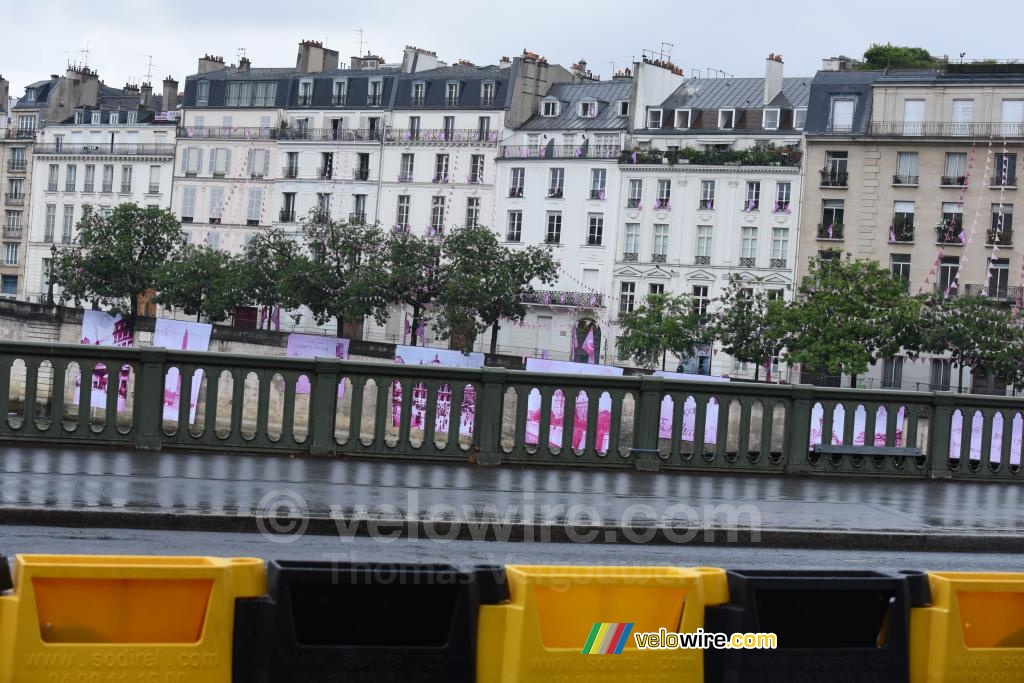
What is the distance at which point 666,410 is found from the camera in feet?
59.1

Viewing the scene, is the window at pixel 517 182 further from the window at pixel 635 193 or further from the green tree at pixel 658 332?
the green tree at pixel 658 332

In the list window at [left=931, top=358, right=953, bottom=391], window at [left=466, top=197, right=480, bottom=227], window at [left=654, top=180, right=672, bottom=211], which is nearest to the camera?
window at [left=931, top=358, right=953, bottom=391]

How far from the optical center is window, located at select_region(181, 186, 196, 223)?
100m

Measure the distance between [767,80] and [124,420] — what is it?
232ft

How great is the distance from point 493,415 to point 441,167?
7465cm

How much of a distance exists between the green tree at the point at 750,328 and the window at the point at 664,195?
31.1ft

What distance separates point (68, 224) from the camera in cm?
10550

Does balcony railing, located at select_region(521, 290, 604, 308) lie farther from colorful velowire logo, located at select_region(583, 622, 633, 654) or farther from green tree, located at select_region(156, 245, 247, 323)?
colorful velowire logo, located at select_region(583, 622, 633, 654)

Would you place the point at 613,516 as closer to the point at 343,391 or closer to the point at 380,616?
the point at 343,391

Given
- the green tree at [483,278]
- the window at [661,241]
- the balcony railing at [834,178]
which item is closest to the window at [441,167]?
the green tree at [483,278]

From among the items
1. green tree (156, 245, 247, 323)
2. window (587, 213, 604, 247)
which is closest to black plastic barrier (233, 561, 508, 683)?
window (587, 213, 604, 247)

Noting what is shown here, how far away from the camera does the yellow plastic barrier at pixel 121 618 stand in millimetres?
6238

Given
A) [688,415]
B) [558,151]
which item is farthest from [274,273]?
[688,415]

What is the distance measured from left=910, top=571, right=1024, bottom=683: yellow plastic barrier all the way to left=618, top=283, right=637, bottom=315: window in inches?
3029
